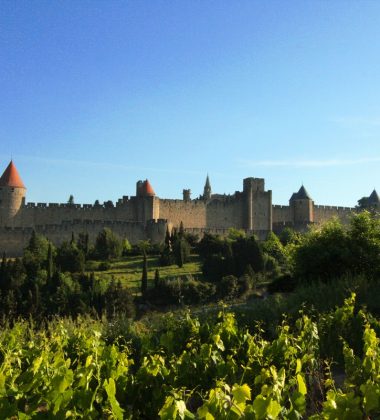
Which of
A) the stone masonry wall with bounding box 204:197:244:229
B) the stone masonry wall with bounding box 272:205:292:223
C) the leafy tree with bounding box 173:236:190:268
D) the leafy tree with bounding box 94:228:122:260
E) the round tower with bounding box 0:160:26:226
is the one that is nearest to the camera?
the leafy tree with bounding box 173:236:190:268

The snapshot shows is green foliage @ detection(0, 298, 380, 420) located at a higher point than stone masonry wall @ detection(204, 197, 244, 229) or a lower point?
lower

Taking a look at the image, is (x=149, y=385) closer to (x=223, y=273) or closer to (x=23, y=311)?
(x=23, y=311)

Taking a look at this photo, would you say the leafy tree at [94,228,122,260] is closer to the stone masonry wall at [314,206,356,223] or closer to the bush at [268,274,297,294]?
the stone masonry wall at [314,206,356,223]

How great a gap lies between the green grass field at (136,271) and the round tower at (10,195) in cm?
945

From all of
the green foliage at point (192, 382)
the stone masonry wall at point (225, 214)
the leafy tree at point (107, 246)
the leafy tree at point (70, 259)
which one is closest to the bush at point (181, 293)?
the leafy tree at point (70, 259)

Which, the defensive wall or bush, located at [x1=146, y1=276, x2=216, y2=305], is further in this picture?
the defensive wall

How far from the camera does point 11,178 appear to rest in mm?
39781

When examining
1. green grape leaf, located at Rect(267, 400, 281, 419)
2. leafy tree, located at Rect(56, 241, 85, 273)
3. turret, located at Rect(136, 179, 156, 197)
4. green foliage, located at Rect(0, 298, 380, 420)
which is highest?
turret, located at Rect(136, 179, 156, 197)

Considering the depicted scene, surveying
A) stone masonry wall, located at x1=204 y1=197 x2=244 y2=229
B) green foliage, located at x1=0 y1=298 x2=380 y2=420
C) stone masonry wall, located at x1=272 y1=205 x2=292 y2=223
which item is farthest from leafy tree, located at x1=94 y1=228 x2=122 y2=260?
green foliage, located at x1=0 y1=298 x2=380 y2=420

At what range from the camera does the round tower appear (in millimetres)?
38906

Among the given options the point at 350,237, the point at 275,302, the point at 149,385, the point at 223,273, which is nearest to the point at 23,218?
the point at 223,273

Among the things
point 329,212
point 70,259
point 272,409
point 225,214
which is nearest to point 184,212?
point 225,214

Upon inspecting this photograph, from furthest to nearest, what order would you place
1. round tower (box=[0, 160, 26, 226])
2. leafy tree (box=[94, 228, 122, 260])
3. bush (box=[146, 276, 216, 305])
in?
round tower (box=[0, 160, 26, 226]) → leafy tree (box=[94, 228, 122, 260]) → bush (box=[146, 276, 216, 305])

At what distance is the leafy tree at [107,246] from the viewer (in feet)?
117
